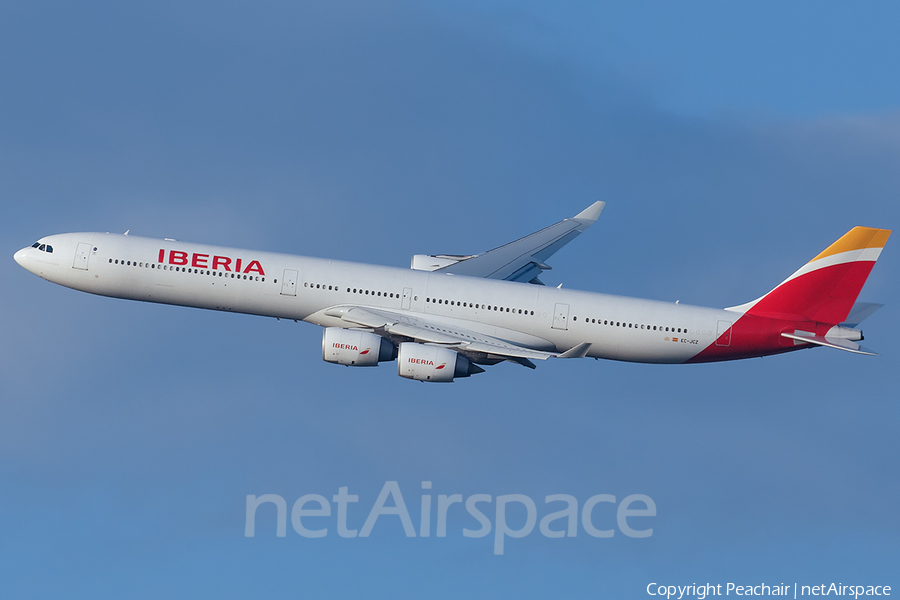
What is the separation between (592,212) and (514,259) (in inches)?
287

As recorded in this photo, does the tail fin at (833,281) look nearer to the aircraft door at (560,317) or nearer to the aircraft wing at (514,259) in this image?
the aircraft door at (560,317)

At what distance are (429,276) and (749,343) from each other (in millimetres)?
18918

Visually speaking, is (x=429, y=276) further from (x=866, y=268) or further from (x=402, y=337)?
(x=866, y=268)

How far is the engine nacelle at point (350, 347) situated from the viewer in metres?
56.4

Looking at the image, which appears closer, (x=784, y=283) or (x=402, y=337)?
(x=402, y=337)

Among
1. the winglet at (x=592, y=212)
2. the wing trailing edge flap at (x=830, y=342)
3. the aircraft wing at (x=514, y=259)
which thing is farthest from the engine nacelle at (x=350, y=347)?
the wing trailing edge flap at (x=830, y=342)

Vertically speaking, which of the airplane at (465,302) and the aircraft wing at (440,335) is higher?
the airplane at (465,302)

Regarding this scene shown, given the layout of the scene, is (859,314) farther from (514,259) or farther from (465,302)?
(465,302)

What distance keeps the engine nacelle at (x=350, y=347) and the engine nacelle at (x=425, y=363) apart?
1.55 metres

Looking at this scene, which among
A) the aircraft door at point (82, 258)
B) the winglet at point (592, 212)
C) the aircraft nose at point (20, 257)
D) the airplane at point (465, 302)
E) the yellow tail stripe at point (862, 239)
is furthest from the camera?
the winglet at point (592, 212)

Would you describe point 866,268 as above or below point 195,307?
above

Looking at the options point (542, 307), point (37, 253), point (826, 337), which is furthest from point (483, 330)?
point (37, 253)

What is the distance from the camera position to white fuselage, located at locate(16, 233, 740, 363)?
5938 centimetres

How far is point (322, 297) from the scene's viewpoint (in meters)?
59.5
